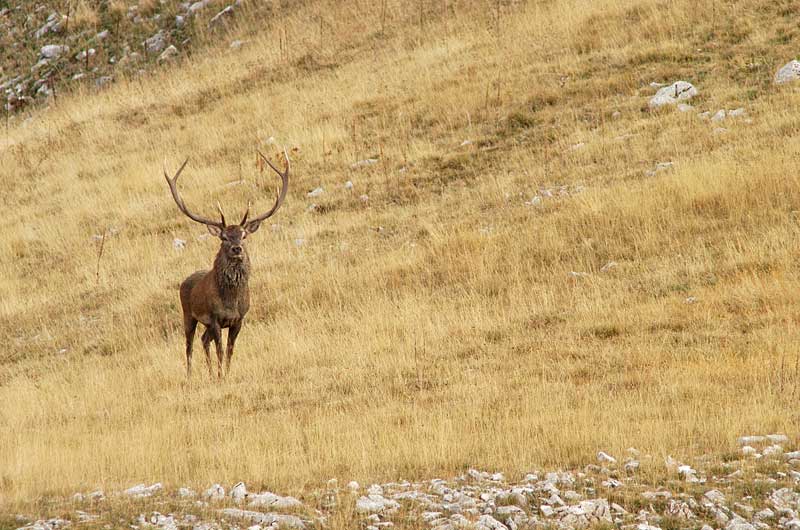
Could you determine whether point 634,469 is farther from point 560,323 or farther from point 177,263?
point 177,263

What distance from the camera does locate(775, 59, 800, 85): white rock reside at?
1831 centimetres

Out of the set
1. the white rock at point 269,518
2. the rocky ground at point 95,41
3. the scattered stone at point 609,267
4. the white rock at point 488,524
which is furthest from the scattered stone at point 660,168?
the rocky ground at point 95,41

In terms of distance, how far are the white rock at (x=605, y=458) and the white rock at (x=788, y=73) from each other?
12.1 m

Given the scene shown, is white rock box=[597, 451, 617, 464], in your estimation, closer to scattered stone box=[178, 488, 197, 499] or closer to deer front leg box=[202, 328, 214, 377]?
scattered stone box=[178, 488, 197, 499]

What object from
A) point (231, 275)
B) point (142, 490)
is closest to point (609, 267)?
point (231, 275)

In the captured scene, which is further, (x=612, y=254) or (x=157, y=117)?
(x=157, y=117)

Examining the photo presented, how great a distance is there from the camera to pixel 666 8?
72.8ft

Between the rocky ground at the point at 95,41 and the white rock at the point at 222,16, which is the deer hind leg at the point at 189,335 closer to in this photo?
the rocky ground at the point at 95,41

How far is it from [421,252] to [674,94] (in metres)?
6.09

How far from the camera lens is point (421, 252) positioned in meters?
15.4

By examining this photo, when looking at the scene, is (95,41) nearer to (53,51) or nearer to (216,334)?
(53,51)

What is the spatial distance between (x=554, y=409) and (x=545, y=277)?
194 inches

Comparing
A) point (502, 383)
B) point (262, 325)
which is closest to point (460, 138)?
point (262, 325)

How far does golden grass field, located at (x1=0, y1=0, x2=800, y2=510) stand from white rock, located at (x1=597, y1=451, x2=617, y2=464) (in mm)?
149
